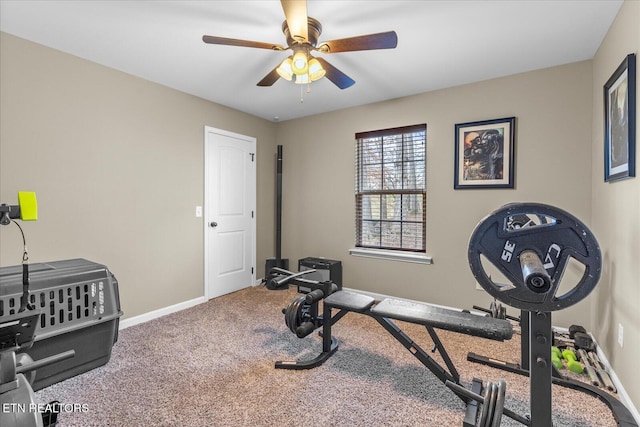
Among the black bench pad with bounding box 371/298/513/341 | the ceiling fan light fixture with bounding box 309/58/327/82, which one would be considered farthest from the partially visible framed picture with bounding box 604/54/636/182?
the ceiling fan light fixture with bounding box 309/58/327/82

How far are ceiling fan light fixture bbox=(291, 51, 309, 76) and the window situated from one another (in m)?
1.89

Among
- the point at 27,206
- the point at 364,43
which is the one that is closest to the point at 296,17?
the point at 364,43

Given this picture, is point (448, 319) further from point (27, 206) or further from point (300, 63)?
point (27, 206)

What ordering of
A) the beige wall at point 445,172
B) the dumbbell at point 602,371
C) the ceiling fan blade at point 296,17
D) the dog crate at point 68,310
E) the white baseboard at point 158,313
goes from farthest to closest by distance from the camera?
the white baseboard at point 158,313, the beige wall at point 445,172, the dumbbell at point 602,371, the dog crate at point 68,310, the ceiling fan blade at point 296,17

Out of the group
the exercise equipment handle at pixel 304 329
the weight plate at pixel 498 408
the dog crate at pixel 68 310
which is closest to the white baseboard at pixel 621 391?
the weight plate at pixel 498 408

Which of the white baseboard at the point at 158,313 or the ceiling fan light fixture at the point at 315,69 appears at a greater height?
the ceiling fan light fixture at the point at 315,69

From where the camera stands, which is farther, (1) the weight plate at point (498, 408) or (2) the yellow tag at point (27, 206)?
(1) the weight plate at point (498, 408)

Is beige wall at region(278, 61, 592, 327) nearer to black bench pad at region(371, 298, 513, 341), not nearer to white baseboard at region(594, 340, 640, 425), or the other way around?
Result: white baseboard at region(594, 340, 640, 425)

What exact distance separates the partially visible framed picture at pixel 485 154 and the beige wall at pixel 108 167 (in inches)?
114

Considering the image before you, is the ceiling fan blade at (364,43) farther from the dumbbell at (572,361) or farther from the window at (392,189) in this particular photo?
the dumbbell at (572,361)

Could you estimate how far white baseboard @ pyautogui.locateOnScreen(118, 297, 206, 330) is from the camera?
9.75 ft

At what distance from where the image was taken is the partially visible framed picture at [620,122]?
68.6 inches

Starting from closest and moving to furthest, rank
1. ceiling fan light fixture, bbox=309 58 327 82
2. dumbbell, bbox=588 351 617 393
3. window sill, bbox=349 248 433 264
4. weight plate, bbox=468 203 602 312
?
weight plate, bbox=468 203 602 312 < dumbbell, bbox=588 351 617 393 < ceiling fan light fixture, bbox=309 58 327 82 < window sill, bbox=349 248 433 264

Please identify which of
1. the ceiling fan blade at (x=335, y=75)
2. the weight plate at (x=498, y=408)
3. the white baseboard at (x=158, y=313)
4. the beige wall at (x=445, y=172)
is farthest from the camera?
the white baseboard at (x=158, y=313)
